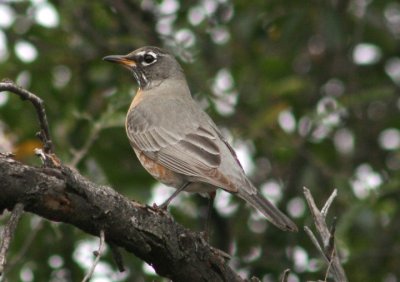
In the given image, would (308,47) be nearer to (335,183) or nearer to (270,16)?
(270,16)

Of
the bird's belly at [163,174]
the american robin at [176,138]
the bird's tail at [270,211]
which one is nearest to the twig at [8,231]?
the american robin at [176,138]

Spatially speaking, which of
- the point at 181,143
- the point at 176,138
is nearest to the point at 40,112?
the point at 181,143

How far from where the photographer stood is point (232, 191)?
219 inches

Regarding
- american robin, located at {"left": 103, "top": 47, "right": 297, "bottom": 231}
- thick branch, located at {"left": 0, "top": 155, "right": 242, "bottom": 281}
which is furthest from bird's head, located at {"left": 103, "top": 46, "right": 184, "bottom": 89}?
thick branch, located at {"left": 0, "top": 155, "right": 242, "bottom": 281}

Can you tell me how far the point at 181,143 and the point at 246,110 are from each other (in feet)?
6.24

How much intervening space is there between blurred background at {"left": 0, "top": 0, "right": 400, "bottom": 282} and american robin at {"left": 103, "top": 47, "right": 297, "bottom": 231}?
0.58 feet

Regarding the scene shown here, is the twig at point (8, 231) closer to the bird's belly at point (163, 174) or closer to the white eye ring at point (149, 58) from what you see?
the bird's belly at point (163, 174)

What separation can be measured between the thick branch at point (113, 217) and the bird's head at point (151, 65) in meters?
3.72

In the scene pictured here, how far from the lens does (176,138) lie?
652 cm

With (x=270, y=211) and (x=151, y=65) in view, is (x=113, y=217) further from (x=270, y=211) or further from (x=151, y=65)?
(x=151, y=65)

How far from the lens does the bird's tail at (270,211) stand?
5074 mm

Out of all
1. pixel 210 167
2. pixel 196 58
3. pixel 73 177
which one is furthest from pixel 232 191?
pixel 196 58

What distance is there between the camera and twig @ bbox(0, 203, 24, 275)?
10.0 ft

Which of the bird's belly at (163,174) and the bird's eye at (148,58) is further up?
the bird's belly at (163,174)
